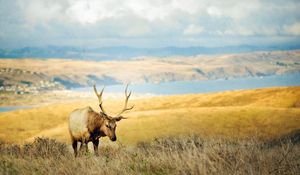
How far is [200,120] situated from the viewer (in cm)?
3441

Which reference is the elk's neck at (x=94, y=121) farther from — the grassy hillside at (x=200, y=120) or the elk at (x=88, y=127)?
the grassy hillside at (x=200, y=120)

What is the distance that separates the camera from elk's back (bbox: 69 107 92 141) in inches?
714

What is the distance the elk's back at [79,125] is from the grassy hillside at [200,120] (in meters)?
7.76

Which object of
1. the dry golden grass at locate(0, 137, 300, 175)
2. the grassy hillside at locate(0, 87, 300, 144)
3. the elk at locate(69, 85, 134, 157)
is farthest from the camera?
the grassy hillside at locate(0, 87, 300, 144)

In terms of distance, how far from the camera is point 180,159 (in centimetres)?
896

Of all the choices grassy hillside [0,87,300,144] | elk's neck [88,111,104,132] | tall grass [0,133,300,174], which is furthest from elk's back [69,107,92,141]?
grassy hillside [0,87,300,144]

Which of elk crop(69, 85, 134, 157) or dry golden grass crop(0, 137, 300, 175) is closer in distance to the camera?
dry golden grass crop(0, 137, 300, 175)

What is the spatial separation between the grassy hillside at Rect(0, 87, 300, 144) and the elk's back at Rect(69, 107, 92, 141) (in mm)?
7760

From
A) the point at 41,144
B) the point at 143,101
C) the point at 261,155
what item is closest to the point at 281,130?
the point at 41,144

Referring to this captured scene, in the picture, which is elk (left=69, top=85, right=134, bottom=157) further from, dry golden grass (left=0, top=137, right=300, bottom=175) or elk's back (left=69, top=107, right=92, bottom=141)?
dry golden grass (left=0, top=137, right=300, bottom=175)

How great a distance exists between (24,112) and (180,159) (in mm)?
43292

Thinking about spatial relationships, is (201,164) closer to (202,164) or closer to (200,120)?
(202,164)

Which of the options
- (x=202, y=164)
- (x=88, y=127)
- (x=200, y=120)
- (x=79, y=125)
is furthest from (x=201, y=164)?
(x=200, y=120)

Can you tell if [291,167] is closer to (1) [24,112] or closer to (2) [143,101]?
(1) [24,112]
